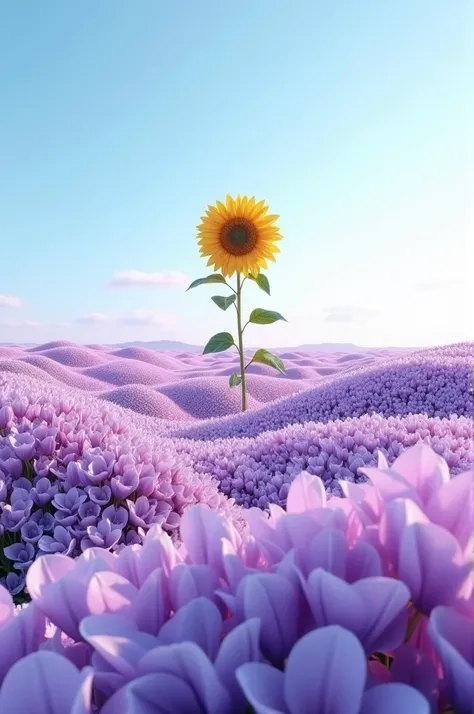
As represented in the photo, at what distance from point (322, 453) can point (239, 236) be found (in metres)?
5.30

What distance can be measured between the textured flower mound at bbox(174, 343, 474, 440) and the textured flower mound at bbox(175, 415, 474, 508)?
251 cm

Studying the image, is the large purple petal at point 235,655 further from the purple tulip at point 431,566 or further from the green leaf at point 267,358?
the green leaf at point 267,358

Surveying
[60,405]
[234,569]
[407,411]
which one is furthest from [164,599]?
[407,411]

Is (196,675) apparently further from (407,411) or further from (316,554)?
(407,411)

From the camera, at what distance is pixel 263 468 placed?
203 inches

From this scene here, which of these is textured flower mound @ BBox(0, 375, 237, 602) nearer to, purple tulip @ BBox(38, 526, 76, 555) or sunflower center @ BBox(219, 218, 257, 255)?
purple tulip @ BBox(38, 526, 76, 555)

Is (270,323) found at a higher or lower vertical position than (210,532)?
higher

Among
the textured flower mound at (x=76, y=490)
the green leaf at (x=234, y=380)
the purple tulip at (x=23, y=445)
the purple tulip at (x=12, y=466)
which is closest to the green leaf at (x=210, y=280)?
the green leaf at (x=234, y=380)

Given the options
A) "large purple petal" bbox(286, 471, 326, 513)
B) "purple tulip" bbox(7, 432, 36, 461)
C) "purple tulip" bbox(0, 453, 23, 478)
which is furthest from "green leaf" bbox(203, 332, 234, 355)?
"large purple petal" bbox(286, 471, 326, 513)

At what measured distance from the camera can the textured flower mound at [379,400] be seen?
336 inches

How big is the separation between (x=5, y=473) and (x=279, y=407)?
6.82 meters

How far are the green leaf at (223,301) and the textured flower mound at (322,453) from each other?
3273 mm

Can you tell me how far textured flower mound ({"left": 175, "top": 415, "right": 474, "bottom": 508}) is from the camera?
4648 mm

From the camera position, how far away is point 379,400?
8969mm
